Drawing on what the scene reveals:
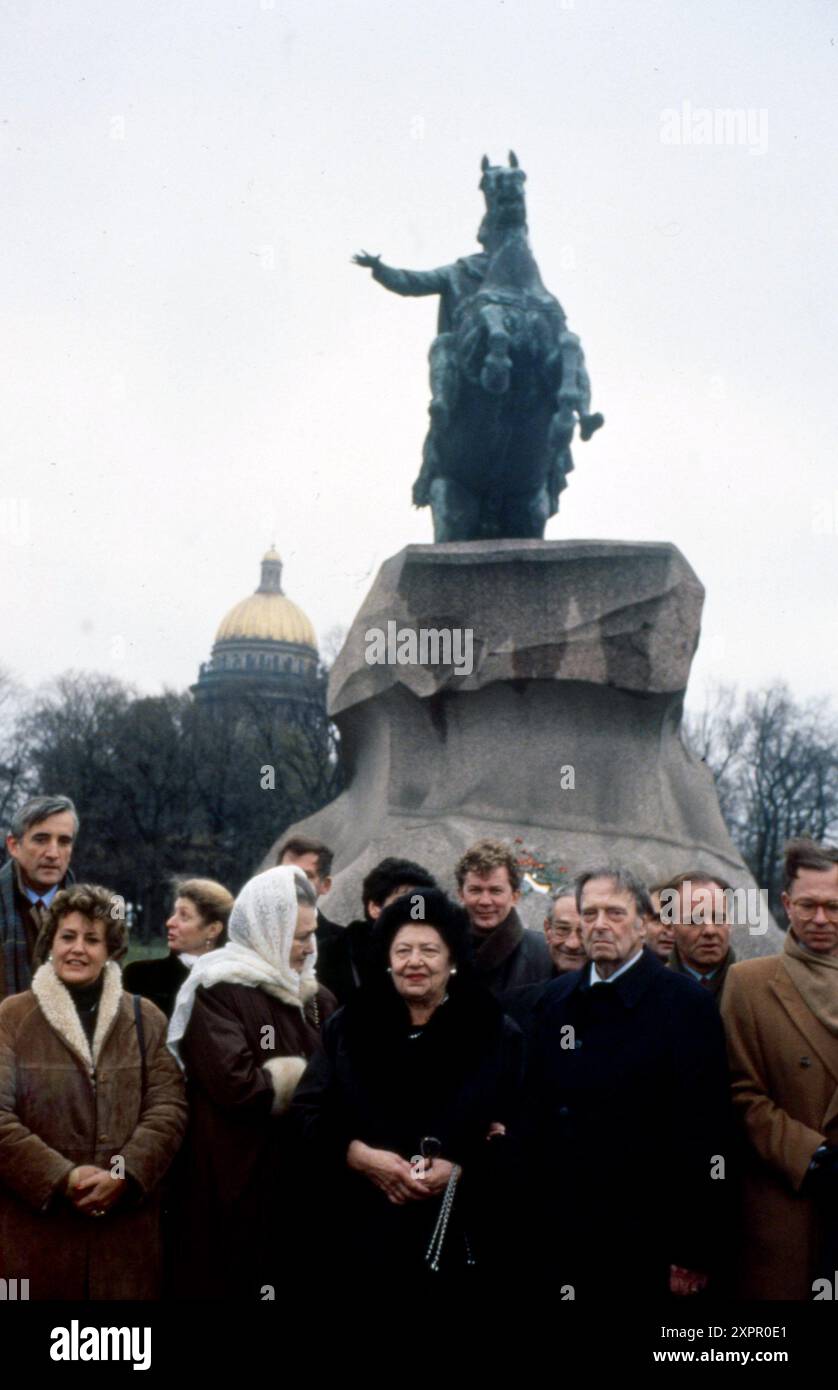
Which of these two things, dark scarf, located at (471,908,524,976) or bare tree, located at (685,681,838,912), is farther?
bare tree, located at (685,681,838,912)

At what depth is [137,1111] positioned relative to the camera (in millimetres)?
4289

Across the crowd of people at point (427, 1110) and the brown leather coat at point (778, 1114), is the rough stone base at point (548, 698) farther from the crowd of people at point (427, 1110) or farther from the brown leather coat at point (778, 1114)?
the brown leather coat at point (778, 1114)

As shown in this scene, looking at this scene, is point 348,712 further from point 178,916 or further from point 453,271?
point 178,916

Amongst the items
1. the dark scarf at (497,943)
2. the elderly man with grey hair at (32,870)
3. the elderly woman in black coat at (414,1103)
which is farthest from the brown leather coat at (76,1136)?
the dark scarf at (497,943)

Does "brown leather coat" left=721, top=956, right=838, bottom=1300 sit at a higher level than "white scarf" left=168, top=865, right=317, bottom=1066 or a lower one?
lower

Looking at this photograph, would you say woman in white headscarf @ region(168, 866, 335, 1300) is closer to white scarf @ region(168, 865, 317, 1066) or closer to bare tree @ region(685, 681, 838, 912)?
white scarf @ region(168, 865, 317, 1066)

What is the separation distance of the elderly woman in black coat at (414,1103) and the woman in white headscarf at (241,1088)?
0.34 metres

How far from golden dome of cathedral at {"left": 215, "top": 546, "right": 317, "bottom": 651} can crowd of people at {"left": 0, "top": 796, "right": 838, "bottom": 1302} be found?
225 ft

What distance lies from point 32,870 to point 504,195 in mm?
8188

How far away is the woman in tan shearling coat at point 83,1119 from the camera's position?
4.11 meters

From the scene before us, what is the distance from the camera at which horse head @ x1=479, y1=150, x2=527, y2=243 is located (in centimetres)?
1167

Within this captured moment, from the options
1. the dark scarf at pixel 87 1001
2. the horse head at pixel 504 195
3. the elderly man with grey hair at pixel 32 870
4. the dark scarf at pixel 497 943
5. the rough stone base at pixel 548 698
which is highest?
the horse head at pixel 504 195

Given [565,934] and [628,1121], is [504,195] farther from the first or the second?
[628,1121]

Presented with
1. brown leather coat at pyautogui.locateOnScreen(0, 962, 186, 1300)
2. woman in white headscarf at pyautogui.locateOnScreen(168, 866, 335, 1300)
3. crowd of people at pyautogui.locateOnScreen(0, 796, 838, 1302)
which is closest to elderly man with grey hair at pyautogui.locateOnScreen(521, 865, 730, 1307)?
crowd of people at pyautogui.locateOnScreen(0, 796, 838, 1302)
